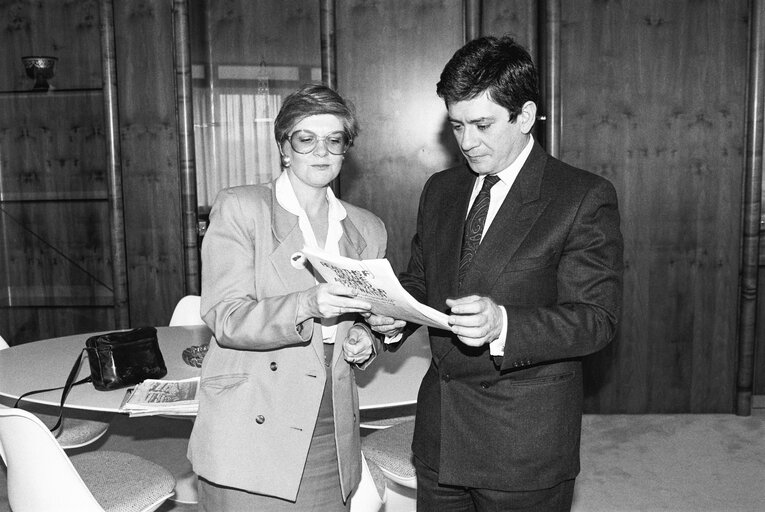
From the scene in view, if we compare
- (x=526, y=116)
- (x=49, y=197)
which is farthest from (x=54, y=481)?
(x=49, y=197)

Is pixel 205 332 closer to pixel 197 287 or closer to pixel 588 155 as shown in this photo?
pixel 197 287

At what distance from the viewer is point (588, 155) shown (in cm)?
411

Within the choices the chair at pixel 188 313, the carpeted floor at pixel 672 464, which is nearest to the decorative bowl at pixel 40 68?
the chair at pixel 188 313

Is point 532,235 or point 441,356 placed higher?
point 532,235

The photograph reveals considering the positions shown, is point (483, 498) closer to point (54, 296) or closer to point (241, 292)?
point (241, 292)

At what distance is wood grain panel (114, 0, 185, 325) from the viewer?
4219 millimetres

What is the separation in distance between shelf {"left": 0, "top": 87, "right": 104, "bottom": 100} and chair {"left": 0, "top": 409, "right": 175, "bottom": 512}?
8.59 feet

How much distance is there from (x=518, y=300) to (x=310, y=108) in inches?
27.8

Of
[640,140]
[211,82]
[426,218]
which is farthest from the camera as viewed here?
[211,82]

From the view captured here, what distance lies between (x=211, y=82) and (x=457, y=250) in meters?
3.18

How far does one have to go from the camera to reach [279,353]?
179 centimetres

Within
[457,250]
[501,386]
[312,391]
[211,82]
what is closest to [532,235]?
[457,250]

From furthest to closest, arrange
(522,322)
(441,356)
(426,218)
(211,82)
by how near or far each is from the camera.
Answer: (211,82), (426,218), (441,356), (522,322)

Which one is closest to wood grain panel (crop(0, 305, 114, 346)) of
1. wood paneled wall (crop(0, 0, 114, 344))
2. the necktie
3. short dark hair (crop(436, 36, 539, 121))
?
wood paneled wall (crop(0, 0, 114, 344))
